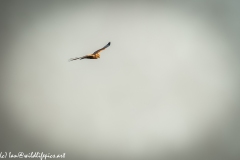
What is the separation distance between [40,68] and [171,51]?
35.4 inches

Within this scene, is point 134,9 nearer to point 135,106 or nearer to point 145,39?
point 145,39

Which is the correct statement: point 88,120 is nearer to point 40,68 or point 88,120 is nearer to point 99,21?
point 40,68

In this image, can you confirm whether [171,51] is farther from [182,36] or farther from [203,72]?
[203,72]

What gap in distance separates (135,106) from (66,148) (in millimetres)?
532

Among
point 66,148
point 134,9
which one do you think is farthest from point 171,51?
point 66,148

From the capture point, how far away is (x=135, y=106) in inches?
72.3

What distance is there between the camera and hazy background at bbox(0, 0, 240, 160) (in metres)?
1.81

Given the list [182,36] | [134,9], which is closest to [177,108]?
[182,36]

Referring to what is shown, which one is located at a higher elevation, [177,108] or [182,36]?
[182,36]

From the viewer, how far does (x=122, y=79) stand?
1.84 meters

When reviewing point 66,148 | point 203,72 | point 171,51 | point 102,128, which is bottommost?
point 66,148

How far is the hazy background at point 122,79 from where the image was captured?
181cm

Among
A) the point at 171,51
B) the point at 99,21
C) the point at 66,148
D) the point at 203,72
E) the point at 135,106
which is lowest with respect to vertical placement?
the point at 66,148

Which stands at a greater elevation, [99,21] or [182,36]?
[99,21]
